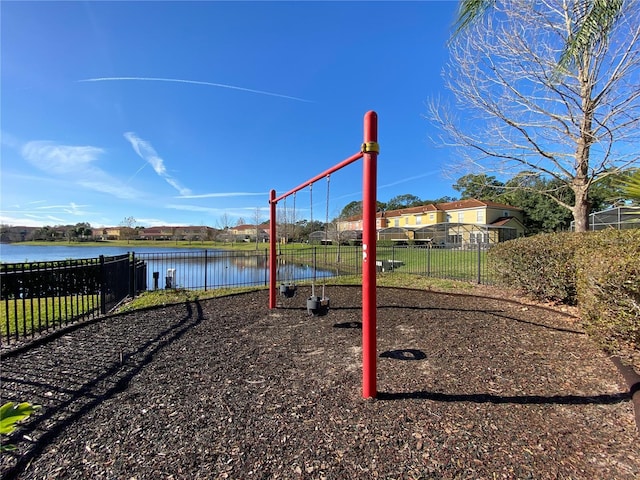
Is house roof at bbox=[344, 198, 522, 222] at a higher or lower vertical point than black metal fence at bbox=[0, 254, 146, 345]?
higher

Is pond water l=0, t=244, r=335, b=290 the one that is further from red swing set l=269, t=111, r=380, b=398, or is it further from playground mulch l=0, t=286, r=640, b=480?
red swing set l=269, t=111, r=380, b=398

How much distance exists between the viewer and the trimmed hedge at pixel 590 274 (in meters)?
2.97

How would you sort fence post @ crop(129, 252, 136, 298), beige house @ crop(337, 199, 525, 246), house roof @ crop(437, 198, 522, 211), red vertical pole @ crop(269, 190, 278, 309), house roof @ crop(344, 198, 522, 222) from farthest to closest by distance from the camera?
house roof @ crop(344, 198, 522, 222) → house roof @ crop(437, 198, 522, 211) → beige house @ crop(337, 199, 525, 246) → fence post @ crop(129, 252, 136, 298) → red vertical pole @ crop(269, 190, 278, 309)

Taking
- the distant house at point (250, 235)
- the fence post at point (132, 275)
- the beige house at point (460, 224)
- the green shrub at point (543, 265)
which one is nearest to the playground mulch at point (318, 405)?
the green shrub at point (543, 265)

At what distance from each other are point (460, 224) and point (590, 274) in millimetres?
29711

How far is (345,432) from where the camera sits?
2.24 metres

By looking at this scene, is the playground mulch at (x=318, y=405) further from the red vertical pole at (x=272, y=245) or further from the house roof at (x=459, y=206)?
the house roof at (x=459, y=206)

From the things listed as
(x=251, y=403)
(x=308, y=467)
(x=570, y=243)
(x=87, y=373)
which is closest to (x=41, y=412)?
(x=87, y=373)

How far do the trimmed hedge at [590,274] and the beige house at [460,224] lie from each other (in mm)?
23755

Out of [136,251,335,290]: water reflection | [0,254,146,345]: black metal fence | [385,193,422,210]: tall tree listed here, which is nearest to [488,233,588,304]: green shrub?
[136,251,335,290]: water reflection

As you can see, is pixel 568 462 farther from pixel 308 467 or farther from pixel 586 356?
pixel 586 356

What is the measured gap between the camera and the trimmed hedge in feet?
9.75

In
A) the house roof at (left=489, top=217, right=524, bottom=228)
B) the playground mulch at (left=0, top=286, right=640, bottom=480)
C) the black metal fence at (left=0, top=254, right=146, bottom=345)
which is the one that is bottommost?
the playground mulch at (left=0, top=286, right=640, bottom=480)

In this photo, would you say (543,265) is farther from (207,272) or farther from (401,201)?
(401,201)
